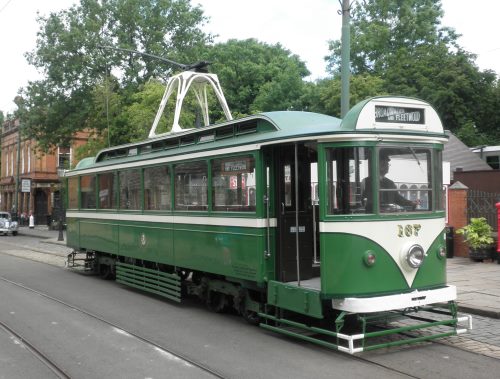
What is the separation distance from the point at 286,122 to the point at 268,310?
273 centimetres

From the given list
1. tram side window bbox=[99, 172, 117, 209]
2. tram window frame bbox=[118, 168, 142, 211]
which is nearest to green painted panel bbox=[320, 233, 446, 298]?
tram window frame bbox=[118, 168, 142, 211]

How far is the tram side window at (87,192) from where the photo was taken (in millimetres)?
14188

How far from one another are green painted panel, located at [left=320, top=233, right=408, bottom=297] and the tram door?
43.9 inches

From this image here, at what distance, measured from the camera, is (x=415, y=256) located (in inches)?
276

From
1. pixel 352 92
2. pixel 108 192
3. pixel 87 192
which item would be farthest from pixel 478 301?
pixel 352 92

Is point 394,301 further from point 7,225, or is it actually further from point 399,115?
point 7,225

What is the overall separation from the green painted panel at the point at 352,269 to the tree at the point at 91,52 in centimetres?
2800

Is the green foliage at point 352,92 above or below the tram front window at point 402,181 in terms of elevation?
above

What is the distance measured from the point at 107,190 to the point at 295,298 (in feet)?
24.5

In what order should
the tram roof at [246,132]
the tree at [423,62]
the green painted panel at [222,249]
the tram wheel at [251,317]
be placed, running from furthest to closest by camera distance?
the tree at [423,62], the tram wheel at [251,317], the green painted panel at [222,249], the tram roof at [246,132]

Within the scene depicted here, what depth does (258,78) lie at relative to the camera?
45.1 meters

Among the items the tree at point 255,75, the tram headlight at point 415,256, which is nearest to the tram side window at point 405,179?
the tram headlight at point 415,256

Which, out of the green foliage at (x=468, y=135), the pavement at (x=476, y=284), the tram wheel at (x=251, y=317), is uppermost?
the green foliage at (x=468, y=135)

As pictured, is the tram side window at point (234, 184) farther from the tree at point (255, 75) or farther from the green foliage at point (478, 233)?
the tree at point (255, 75)
